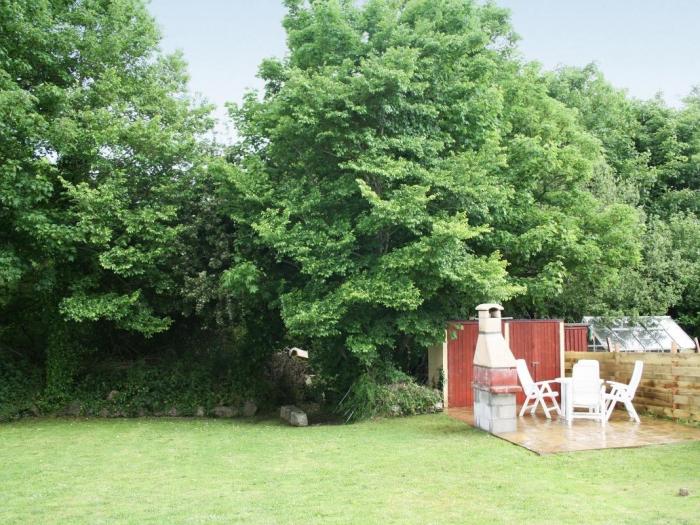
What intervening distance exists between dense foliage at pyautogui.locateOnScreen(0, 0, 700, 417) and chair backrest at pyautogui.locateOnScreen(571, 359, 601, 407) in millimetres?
2355

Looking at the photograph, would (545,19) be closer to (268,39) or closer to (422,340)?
(268,39)

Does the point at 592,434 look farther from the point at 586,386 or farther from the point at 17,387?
the point at 17,387

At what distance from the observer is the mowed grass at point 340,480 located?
571 cm

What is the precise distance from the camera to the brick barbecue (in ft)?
32.9

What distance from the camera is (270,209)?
12.5 meters

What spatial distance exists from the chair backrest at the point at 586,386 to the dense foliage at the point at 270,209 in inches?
92.7

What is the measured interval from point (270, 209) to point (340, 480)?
673cm

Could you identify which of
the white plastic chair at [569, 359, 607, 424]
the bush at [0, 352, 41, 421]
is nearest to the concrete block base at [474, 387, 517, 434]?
the white plastic chair at [569, 359, 607, 424]

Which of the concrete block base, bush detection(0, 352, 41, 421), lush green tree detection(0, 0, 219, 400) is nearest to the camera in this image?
the concrete block base

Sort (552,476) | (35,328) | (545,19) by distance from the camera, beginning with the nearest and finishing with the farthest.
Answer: (552,476), (35,328), (545,19)

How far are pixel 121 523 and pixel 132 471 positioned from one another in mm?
2719

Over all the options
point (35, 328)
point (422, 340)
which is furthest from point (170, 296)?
point (422, 340)

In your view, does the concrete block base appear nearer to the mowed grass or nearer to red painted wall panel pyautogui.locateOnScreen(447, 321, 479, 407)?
the mowed grass

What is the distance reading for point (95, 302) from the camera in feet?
43.5
